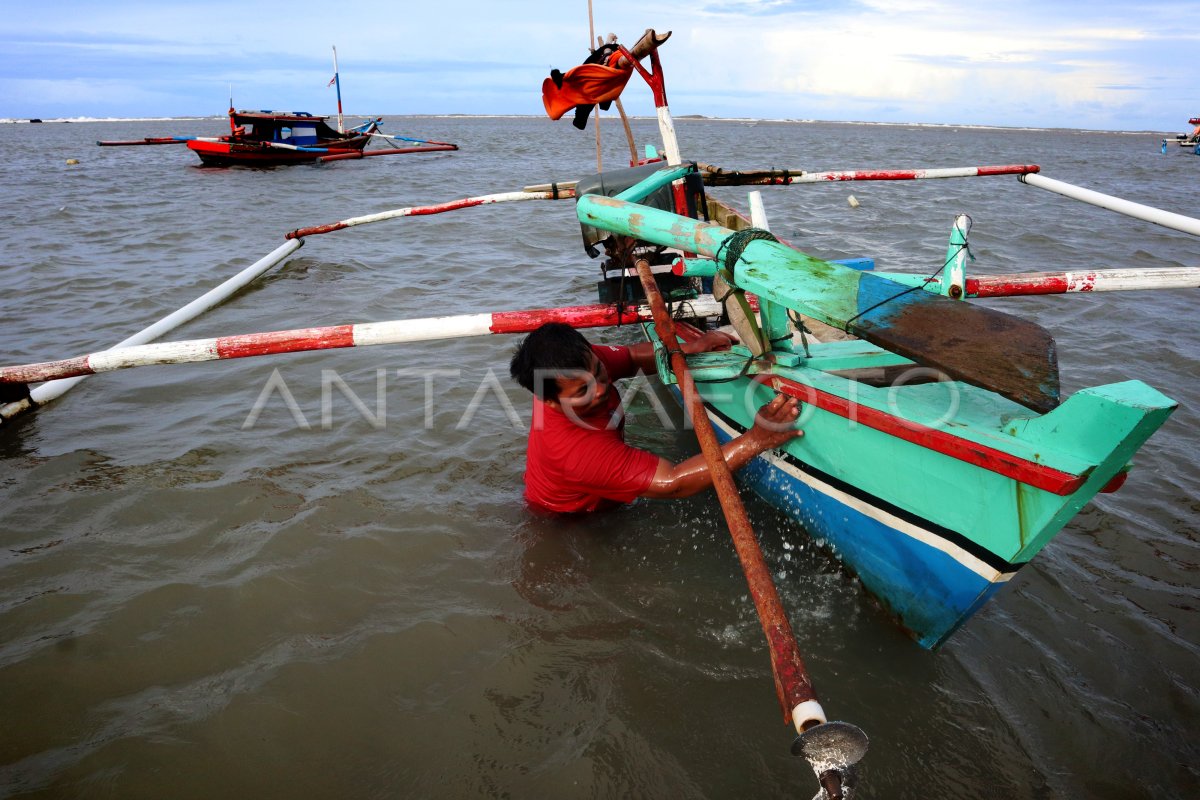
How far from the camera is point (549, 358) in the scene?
9.64ft

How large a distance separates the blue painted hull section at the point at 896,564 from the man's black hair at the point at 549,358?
40.1 inches

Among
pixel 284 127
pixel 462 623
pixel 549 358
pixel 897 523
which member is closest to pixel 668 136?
pixel 549 358

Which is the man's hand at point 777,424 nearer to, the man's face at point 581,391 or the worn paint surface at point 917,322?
the worn paint surface at point 917,322

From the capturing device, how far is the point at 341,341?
397 cm

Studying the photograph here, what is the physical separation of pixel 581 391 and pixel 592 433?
0.64 ft

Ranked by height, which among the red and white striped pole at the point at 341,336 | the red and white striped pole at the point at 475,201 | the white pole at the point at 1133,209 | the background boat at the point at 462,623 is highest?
the red and white striped pole at the point at 475,201

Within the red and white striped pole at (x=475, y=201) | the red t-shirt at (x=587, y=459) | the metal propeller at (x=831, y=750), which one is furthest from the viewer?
the red and white striped pole at (x=475, y=201)

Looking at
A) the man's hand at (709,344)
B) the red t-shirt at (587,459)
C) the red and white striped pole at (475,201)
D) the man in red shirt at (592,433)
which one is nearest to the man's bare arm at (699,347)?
the man's hand at (709,344)

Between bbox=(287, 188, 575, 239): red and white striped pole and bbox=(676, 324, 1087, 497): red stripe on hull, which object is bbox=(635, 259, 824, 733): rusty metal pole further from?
bbox=(287, 188, 575, 239): red and white striped pole

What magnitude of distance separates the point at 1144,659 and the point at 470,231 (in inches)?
449

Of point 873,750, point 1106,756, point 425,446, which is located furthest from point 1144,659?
point 425,446

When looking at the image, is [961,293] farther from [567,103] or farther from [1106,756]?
[567,103]

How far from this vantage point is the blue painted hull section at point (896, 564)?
7.59 ft

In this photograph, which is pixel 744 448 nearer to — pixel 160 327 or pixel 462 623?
pixel 462 623
